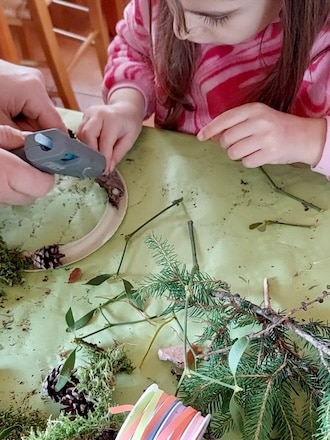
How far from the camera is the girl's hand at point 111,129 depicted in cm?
85

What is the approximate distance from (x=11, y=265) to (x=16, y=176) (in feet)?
0.35

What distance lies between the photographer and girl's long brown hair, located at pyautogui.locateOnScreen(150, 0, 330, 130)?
0.77 m

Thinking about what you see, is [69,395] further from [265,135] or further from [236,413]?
[265,135]

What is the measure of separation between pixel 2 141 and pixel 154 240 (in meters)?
0.21

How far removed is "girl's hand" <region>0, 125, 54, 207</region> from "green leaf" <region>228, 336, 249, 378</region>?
1.03 ft

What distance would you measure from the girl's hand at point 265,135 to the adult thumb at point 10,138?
212 millimetres

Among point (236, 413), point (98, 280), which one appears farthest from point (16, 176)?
point (236, 413)

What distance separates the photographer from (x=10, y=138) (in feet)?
2.49

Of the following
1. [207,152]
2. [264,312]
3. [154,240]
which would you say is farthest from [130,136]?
[264,312]

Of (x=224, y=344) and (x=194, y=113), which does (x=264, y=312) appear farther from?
(x=194, y=113)

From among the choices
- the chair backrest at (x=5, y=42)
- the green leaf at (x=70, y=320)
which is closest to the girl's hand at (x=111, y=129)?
the green leaf at (x=70, y=320)

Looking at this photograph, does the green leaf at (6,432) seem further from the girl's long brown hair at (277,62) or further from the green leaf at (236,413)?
the girl's long brown hair at (277,62)

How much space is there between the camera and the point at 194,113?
0.99 metres

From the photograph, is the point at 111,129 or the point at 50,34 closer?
the point at 111,129
